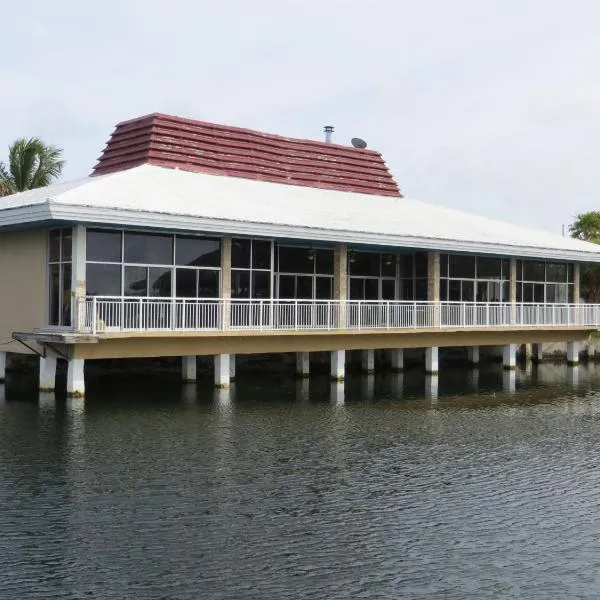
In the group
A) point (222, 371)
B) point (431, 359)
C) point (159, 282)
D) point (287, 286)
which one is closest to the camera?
point (159, 282)

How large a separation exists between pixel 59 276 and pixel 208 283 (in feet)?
13.9

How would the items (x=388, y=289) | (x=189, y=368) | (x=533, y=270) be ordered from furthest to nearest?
(x=533, y=270) < (x=388, y=289) < (x=189, y=368)

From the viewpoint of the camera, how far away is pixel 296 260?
30516 mm

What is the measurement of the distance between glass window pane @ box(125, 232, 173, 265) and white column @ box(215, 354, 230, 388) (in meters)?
3.11

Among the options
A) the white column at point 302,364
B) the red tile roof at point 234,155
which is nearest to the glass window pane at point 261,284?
the white column at point 302,364

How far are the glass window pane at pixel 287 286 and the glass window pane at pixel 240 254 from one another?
301 cm

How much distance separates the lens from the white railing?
23344mm

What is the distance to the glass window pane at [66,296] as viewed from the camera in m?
23.8

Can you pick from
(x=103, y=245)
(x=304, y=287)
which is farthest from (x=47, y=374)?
(x=304, y=287)

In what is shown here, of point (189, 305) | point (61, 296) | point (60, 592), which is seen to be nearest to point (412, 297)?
point (189, 305)

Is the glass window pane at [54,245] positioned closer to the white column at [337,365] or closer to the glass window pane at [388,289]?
the white column at [337,365]

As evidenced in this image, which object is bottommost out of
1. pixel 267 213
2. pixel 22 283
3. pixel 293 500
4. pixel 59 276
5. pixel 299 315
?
pixel 293 500

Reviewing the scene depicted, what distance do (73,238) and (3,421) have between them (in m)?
5.42

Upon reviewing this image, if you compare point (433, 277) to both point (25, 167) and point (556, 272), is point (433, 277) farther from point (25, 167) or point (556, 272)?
point (25, 167)
